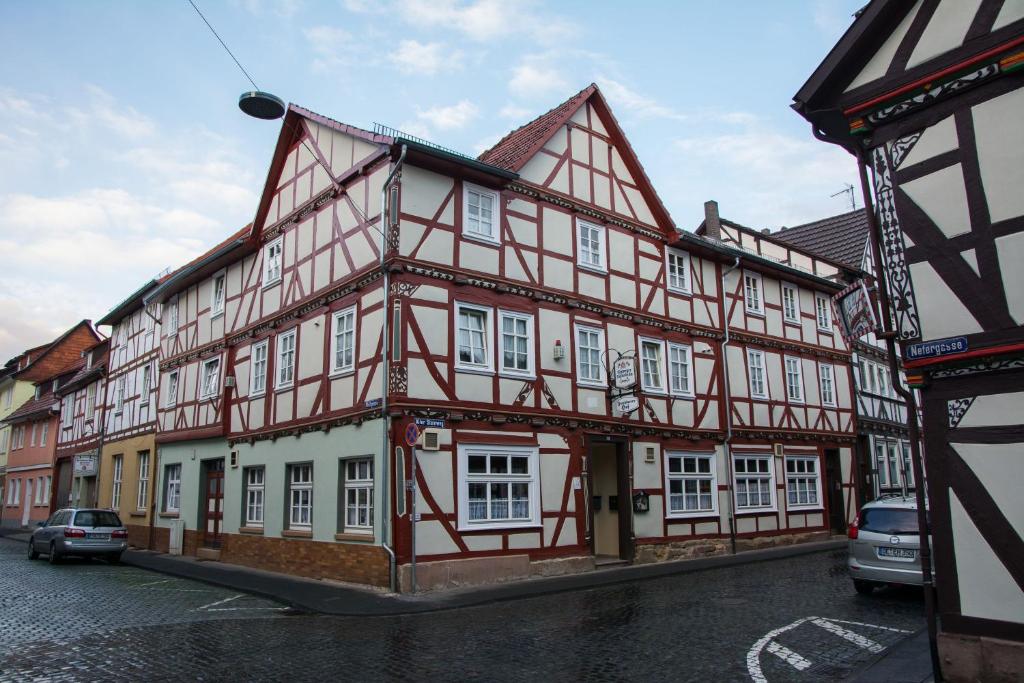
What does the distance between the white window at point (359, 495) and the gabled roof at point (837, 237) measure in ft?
66.4

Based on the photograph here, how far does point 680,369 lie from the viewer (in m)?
20.6

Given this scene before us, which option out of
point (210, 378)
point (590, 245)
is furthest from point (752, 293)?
point (210, 378)

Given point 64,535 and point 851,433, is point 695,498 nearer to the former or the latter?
point 851,433

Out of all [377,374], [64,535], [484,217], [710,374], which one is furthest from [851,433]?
[64,535]

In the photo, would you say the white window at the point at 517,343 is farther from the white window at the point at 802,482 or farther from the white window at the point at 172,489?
the white window at the point at 172,489

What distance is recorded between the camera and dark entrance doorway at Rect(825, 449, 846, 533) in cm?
2462

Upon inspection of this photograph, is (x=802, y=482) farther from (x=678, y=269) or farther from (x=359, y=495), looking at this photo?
(x=359, y=495)

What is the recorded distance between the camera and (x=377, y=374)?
48.4 ft

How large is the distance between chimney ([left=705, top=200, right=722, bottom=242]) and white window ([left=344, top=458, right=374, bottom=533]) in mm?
15552

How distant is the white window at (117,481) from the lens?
28.7 meters

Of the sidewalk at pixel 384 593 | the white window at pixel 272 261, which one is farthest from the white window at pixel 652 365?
the white window at pixel 272 261

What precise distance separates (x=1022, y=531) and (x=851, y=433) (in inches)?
798

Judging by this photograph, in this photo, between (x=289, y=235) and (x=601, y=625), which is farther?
(x=289, y=235)

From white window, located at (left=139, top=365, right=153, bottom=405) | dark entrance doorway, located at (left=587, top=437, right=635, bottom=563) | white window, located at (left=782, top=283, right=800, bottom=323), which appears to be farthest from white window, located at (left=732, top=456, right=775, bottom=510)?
white window, located at (left=139, top=365, right=153, bottom=405)
